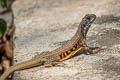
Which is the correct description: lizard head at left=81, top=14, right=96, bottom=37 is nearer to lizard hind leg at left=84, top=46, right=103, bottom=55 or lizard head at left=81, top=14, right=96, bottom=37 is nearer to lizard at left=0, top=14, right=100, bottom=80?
lizard at left=0, top=14, right=100, bottom=80

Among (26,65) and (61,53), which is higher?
(61,53)

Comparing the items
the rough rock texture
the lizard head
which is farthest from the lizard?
the rough rock texture

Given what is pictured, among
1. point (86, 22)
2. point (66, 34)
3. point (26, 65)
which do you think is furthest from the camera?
point (66, 34)

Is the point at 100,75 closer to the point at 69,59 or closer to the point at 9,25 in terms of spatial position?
the point at 69,59

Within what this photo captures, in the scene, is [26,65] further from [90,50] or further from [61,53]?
[90,50]

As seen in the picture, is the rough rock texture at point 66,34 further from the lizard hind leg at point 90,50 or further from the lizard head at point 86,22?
the lizard head at point 86,22

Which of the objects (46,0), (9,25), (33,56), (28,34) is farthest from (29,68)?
(9,25)

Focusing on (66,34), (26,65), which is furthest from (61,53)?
(66,34)
